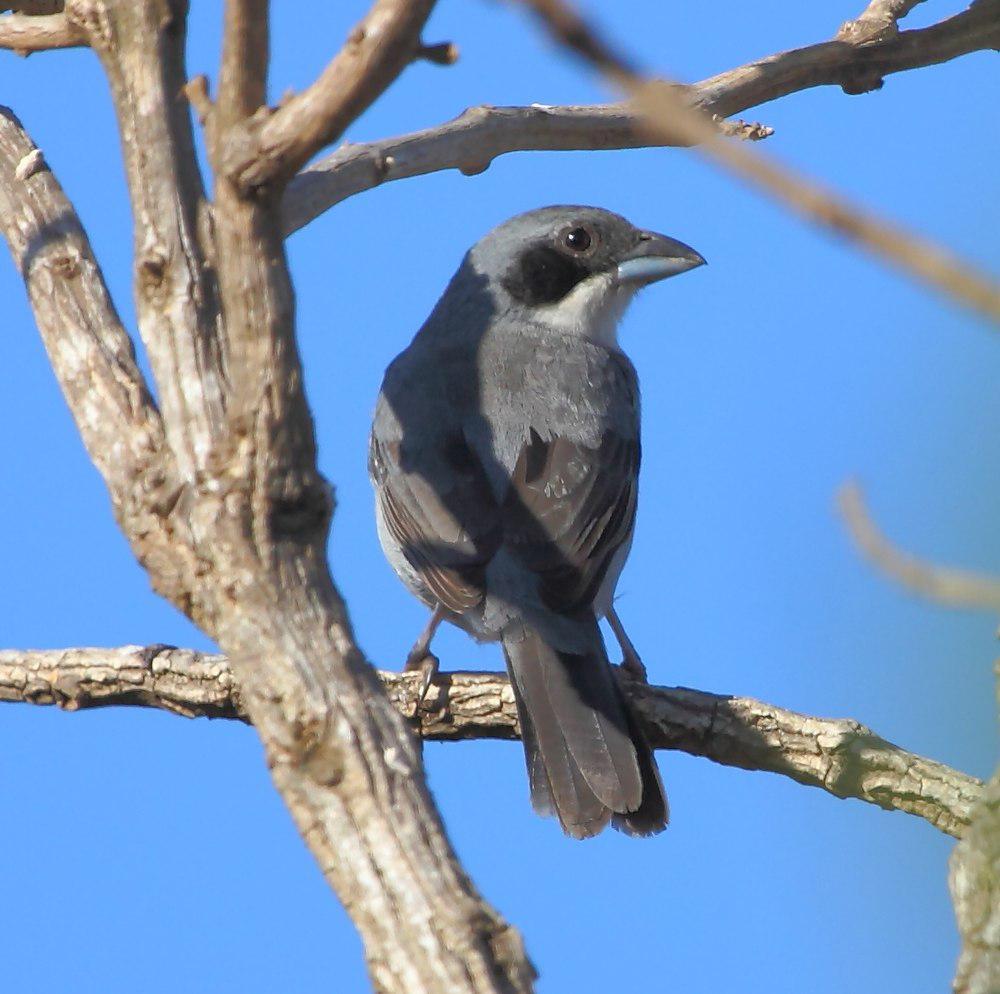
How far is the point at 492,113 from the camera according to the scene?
6195mm

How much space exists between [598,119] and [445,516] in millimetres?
1983

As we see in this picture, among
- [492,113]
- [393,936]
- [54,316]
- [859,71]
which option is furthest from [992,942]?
[859,71]

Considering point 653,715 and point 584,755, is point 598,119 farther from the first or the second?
point 584,755

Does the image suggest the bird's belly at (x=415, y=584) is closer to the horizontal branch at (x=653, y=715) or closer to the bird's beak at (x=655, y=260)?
the horizontal branch at (x=653, y=715)

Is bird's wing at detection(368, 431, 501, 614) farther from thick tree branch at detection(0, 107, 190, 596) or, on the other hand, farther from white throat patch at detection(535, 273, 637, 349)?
thick tree branch at detection(0, 107, 190, 596)

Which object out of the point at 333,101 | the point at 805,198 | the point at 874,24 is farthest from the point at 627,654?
the point at 805,198

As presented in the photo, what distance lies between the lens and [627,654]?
6.88 metres

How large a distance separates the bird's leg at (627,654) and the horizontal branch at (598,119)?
2.32 m

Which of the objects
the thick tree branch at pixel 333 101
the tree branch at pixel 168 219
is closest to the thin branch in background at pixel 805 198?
the thick tree branch at pixel 333 101

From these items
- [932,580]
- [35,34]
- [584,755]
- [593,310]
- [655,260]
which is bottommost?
[932,580]

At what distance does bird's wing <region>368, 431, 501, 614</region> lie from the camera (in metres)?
6.16

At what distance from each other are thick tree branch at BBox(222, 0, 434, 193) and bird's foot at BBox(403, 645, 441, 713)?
338 centimetres

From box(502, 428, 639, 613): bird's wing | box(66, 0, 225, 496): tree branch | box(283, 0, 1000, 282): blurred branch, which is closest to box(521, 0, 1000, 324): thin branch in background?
box(66, 0, 225, 496): tree branch

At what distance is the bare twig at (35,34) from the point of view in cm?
535
